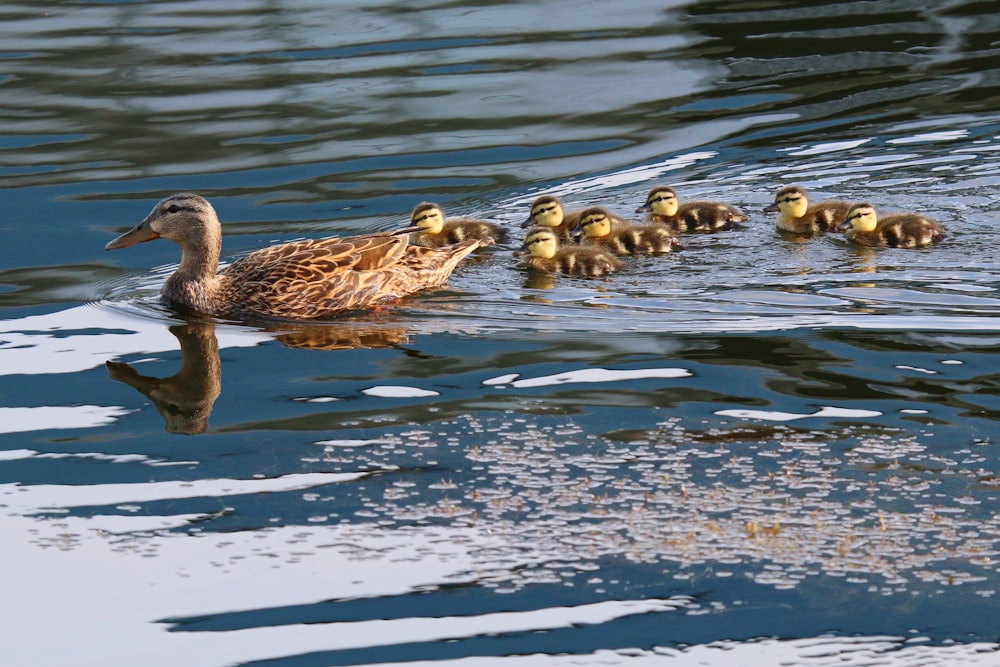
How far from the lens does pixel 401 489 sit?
16.5 ft

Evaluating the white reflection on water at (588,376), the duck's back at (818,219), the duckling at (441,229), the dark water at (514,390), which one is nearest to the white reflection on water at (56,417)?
the dark water at (514,390)

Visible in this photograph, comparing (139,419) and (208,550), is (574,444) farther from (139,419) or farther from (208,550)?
(139,419)

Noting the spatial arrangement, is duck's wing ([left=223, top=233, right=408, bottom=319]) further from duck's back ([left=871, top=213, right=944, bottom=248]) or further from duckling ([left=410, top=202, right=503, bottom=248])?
duck's back ([left=871, top=213, right=944, bottom=248])

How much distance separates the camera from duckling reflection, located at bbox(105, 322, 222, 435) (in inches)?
231

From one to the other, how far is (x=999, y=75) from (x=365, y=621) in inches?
324

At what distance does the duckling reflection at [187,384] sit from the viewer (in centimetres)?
586

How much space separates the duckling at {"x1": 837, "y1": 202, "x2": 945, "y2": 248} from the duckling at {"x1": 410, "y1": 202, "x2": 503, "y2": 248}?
1.81 m

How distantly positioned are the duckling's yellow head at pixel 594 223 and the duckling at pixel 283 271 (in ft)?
2.89

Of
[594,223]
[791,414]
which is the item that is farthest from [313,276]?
[791,414]

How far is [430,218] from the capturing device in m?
8.39

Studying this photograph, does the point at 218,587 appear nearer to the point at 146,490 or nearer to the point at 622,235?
the point at 146,490

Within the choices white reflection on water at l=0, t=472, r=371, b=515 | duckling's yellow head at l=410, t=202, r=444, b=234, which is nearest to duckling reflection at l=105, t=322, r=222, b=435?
white reflection on water at l=0, t=472, r=371, b=515

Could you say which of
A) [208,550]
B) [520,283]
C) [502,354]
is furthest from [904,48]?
[208,550]

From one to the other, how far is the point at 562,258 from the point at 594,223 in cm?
46
